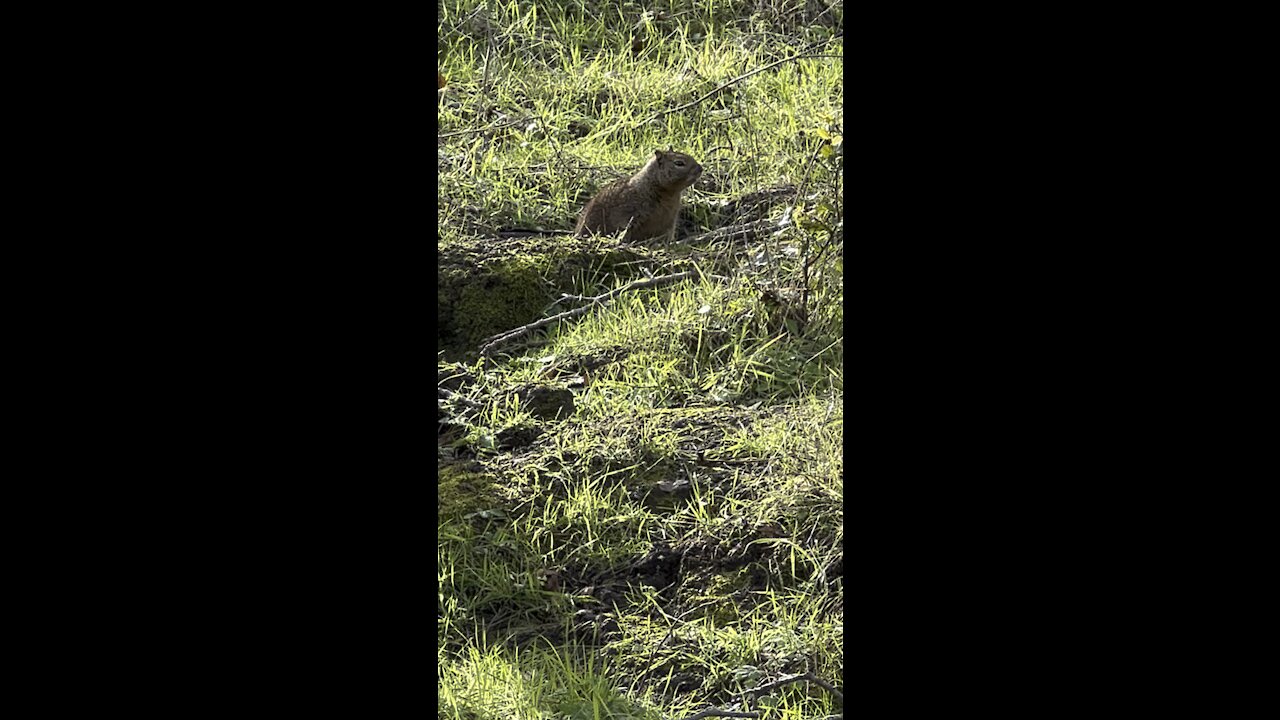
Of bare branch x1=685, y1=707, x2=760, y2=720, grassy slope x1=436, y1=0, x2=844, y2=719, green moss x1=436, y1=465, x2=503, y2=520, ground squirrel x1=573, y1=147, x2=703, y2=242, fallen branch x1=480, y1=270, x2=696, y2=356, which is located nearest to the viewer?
bare branch x1=685, y1=707, x2=760, y2=720

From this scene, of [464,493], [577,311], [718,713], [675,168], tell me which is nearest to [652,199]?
[675,168]

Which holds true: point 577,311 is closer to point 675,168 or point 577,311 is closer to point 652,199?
point 652,199

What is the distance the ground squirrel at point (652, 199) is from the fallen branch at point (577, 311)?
321mm

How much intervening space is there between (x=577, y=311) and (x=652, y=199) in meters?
0.65

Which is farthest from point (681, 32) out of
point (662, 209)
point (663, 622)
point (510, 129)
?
point (663, 622)

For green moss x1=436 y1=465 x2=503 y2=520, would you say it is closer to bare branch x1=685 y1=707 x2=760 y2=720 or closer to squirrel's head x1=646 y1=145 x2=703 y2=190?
bare branch x1=685 y1=707 x2=760 y2=720

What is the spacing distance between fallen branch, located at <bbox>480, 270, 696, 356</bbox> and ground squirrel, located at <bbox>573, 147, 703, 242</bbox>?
12.7 inches

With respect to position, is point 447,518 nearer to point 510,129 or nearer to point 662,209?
point 662,209

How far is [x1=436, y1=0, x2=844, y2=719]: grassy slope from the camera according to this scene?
3104 mm

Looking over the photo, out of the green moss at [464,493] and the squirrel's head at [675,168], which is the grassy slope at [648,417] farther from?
the squirrel's head at [675,168]

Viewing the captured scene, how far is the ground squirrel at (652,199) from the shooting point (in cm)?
497

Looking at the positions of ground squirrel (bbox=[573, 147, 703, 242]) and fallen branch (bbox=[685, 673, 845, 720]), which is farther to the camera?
ground squirrel (bbox=[573, 147, 703, 242])

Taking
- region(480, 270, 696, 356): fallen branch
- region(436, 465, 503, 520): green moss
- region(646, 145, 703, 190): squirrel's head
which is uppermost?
region(646, 145, 703, 190): squirrel's head

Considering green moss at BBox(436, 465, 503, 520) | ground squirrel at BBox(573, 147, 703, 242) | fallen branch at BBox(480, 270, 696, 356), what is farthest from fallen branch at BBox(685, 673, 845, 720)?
ground squirrel at BBox(573, 147, 703, 242)
